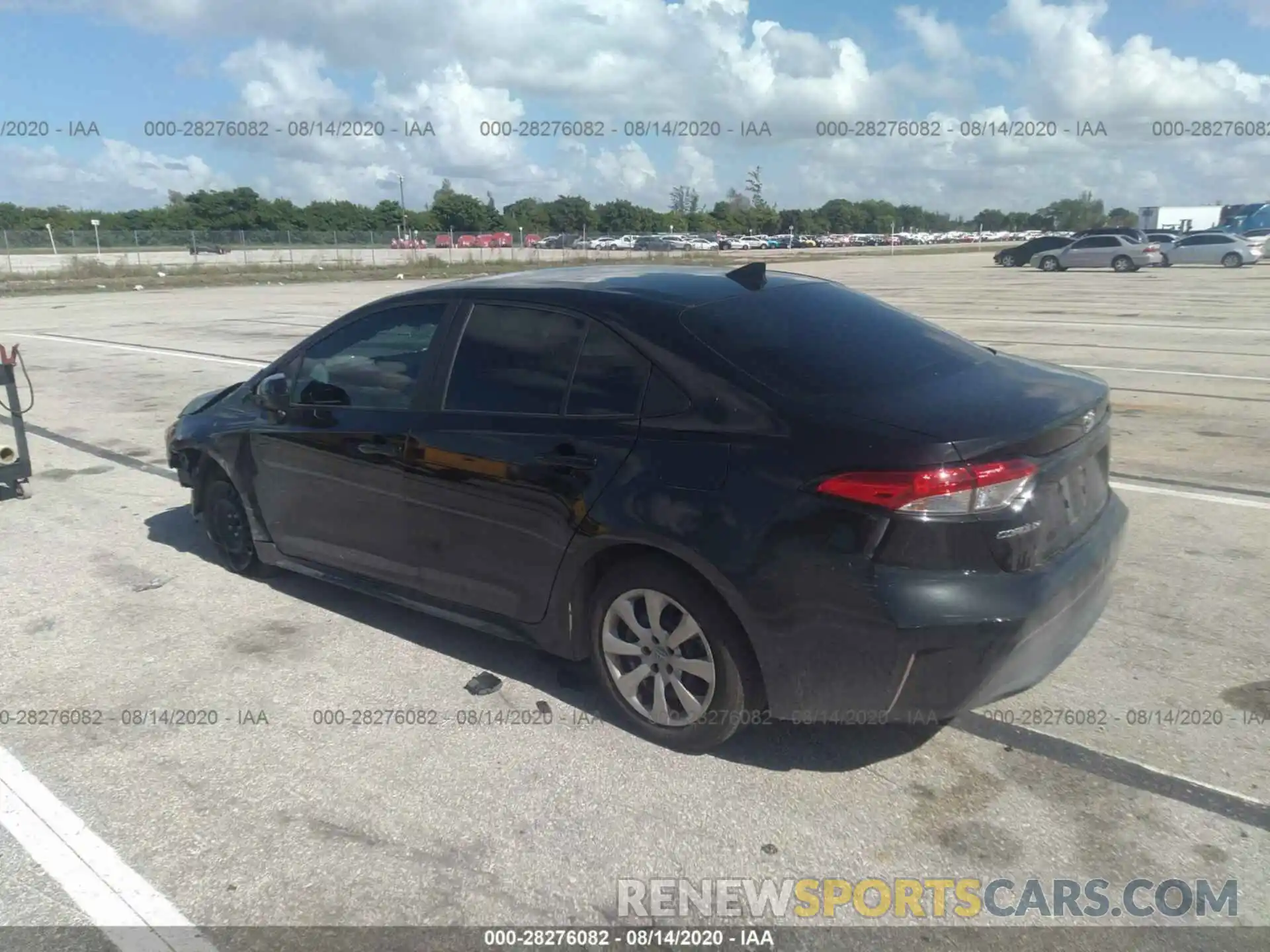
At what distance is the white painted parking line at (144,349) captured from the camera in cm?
1367

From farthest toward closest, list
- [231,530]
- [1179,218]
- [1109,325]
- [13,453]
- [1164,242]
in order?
[1179,218], [1164,242], [1109,325], [13,453], [231,530]

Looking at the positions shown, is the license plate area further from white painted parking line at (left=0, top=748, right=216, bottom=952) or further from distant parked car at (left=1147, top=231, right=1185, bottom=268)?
distant parked car at (left=1147, top=231, right=1185, bottom=268)

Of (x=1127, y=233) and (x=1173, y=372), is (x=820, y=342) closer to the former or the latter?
(x=1173, y=372)

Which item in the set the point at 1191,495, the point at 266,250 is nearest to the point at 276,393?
the point at 1191,495

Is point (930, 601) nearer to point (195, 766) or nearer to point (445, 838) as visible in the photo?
point (445, 838)

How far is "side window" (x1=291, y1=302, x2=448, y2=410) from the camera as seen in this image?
14.1 feet

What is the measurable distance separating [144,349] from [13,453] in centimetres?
999

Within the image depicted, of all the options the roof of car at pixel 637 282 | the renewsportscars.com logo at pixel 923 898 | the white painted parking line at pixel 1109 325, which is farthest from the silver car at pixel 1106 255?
the renewsportscars.com logo at pixel 923 898

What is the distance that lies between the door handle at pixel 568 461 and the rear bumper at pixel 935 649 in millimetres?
973

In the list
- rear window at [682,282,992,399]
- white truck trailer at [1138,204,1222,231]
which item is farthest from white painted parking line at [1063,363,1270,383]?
white truck trailer at [1138,204,1222,231]

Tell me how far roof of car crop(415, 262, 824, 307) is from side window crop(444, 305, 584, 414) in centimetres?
15

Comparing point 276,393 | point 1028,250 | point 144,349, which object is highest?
point 1028,250

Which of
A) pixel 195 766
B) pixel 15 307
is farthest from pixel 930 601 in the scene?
pixel 15 307

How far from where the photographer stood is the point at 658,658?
139 inches
